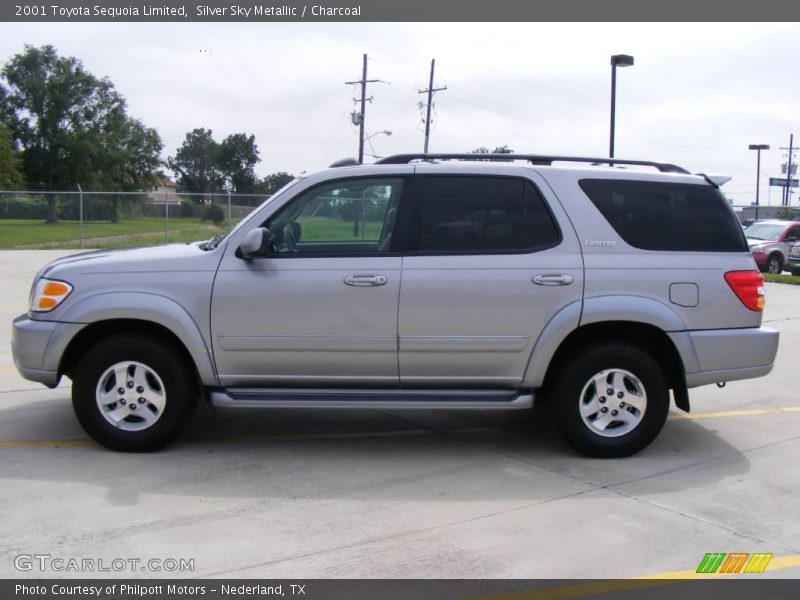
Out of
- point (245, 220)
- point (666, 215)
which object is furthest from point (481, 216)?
point (245, 220)

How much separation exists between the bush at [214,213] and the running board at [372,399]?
91.8ft

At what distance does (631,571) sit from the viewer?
4.00m

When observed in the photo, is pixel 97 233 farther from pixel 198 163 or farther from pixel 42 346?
pixel 198 163

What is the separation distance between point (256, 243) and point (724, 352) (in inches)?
128

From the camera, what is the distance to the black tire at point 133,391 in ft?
18.2

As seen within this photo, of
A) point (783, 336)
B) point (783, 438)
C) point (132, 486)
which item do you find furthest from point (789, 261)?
point (132, 486)

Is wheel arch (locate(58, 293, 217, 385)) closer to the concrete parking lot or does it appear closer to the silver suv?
the silver suv

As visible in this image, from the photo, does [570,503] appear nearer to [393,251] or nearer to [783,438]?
[393,251]

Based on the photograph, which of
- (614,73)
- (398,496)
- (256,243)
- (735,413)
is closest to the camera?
(398,496)

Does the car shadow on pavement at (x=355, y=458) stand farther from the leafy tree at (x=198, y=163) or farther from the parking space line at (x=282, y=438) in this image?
the leafy tree at (x=198, y=163)

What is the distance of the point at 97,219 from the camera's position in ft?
102

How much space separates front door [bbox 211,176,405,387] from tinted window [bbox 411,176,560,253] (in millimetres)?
244

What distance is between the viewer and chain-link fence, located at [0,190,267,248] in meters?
29.7

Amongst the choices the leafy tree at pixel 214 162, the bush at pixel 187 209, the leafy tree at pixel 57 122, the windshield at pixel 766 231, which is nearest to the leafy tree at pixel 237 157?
the leafy tree at pixel 214 162
